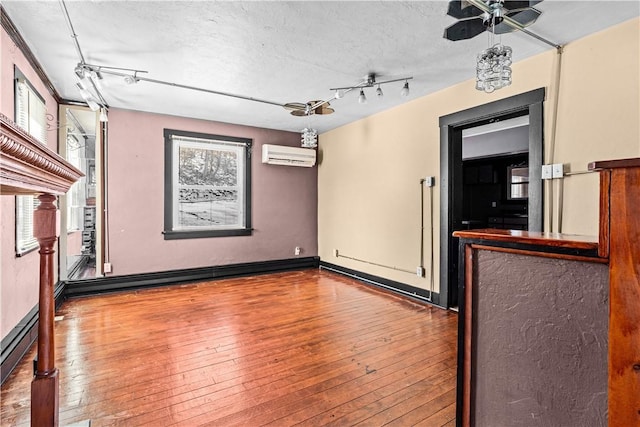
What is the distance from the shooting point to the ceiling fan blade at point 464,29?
88.0 inches

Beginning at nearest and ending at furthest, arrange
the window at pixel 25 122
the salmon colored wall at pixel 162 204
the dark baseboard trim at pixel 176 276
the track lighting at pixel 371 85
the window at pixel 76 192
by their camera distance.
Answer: the window at pixel 25 122 → the track lighting at pixel 371 85 → the dark baseboard trim at pixel 176 276 → the salmon colored wall at pixel 162 204 → the window at pixel 76 192

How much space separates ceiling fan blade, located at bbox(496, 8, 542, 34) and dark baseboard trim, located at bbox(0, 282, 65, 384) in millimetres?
3495

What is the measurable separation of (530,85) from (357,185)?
2.57m

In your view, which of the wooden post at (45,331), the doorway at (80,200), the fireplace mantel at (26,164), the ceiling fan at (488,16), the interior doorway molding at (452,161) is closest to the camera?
the fireplace mantel at (26,164)

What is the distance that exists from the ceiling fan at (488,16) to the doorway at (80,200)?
421cm

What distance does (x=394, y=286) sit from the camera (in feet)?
14.0

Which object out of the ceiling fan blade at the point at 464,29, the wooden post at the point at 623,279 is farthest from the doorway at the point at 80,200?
the wooden post at the point at 623,279

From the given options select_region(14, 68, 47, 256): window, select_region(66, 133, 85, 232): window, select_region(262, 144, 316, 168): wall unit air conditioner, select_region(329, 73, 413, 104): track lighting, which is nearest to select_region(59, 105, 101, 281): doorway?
select_region(66, 133, 85, 232): window

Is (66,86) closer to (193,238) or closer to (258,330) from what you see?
(193,238)

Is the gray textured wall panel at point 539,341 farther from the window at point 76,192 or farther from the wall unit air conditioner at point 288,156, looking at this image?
the window at point 76,192

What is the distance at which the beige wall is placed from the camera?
2.32 metres

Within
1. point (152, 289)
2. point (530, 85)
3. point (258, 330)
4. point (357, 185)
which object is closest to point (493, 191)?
point (357, 185)

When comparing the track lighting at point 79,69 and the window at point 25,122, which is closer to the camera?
the window at point 25,122

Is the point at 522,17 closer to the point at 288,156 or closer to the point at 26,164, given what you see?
the point at 26,164
